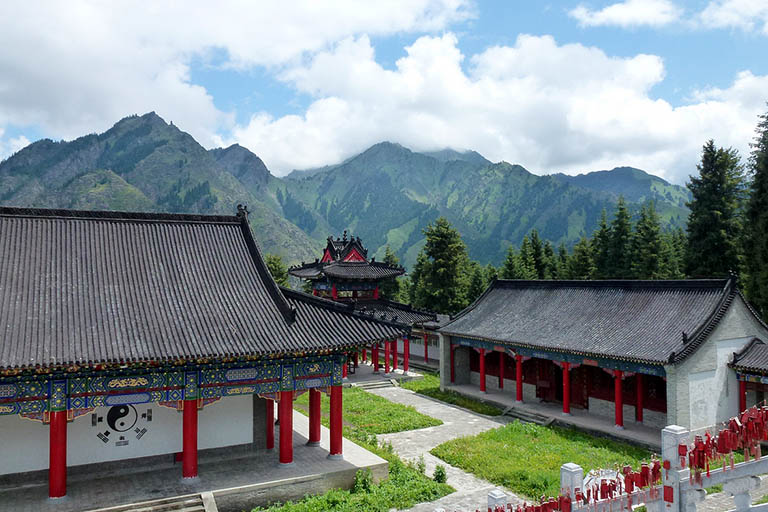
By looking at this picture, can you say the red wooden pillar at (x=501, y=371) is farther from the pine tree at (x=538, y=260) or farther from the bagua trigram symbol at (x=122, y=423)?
the pine tree at (x=538, y=260)

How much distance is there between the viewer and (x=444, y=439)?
2177cm

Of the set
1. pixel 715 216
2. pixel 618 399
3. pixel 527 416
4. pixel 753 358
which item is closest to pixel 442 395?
pixel 527 416

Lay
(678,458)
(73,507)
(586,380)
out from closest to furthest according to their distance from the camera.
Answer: (678,458), (73,507), (586,380)

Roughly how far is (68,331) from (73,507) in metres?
4.24

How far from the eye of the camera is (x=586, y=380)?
2498 cm

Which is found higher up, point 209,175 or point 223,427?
point 209,175

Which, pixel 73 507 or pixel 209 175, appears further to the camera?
pixel 209 175

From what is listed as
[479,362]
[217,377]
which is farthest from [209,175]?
[217,377]

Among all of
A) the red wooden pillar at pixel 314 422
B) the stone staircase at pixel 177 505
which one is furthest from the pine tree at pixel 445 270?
the stone staircase at pixel 177 505

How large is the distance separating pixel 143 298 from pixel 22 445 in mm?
4734

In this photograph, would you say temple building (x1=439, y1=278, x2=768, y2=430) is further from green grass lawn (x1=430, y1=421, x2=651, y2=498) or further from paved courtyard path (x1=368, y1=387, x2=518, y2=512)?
paved courtyard path (x1=368, y1=387, x2=518, y2=512)

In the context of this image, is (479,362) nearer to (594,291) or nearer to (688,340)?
(594,291)

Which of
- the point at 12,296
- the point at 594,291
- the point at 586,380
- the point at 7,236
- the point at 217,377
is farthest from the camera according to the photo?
the point at 594,291

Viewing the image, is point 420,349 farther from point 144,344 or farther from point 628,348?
point 144,344
